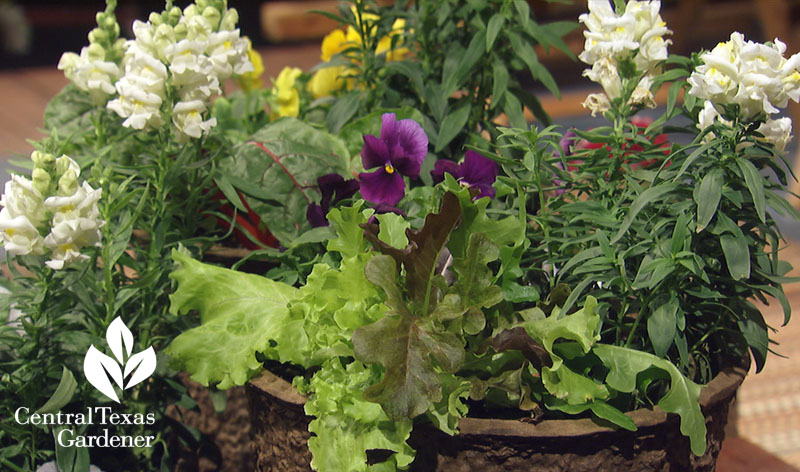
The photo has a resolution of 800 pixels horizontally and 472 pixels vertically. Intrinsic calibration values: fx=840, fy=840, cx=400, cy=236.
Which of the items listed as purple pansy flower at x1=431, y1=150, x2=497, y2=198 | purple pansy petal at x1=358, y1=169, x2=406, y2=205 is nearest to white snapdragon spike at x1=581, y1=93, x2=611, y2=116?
purple pansy flower at x1=431, y1=150, x2=497, y2=198

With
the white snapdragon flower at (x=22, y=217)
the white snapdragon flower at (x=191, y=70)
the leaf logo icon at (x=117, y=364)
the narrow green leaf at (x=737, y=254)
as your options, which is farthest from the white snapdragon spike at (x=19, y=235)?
the narrow green leaf at (x=737, y=254)

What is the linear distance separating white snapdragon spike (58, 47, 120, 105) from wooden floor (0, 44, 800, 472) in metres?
0.13

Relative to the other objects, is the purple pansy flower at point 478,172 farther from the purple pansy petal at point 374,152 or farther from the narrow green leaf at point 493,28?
the narrow green leaf at point 493,28

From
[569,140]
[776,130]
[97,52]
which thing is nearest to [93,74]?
[97,52]

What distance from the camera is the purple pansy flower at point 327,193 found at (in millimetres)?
980

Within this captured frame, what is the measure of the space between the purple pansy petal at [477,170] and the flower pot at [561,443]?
1.02 ft

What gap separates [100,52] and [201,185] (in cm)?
26

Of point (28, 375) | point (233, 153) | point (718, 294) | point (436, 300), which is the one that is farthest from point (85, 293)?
point (718, 294)

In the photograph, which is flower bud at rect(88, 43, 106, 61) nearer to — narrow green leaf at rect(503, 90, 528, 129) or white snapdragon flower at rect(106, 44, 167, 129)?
white snapdragon flower at rect(106, 44, 167, 129)

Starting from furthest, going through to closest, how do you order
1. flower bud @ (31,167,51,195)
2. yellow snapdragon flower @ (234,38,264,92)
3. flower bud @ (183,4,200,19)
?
yellow snapdragon flower @ (234,38,264,92) → flower bud @ (183,4,200,19) → flower bud @ (31,167,51,195)

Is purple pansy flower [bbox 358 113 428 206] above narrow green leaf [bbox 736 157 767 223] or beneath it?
above

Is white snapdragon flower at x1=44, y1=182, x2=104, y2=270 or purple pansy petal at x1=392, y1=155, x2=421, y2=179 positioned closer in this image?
white snapdragon flower at x1=44, y1=182, x2=104, y2=270

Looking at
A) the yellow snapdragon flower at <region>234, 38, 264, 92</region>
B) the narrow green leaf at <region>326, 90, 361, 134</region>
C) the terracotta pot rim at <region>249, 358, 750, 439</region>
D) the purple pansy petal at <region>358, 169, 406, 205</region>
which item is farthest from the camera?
the yellow snapdragon flower at <region>234, 38, 264, 92</region>

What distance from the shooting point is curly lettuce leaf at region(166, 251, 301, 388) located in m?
0.86
